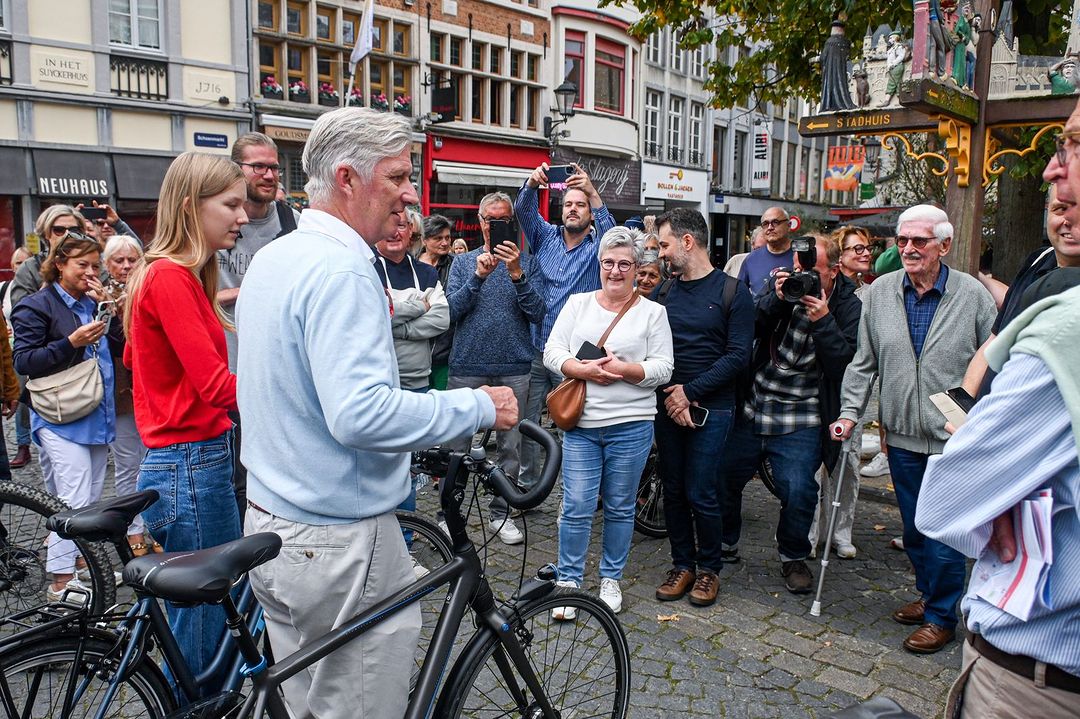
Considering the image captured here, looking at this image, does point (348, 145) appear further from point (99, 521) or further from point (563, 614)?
point (563, 614)

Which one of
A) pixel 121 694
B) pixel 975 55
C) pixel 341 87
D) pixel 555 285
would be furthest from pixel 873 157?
pixel 121 694

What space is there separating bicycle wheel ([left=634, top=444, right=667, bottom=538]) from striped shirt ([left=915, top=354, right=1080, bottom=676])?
414 cm

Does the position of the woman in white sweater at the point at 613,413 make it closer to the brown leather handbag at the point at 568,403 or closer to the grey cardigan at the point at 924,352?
the brown leather handbag at the point at 568,403

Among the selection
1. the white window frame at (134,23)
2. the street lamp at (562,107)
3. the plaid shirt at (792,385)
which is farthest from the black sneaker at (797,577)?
the street lamp at (562,107)

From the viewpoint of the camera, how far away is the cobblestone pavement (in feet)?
12.2

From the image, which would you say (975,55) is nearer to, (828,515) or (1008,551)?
(828,515)

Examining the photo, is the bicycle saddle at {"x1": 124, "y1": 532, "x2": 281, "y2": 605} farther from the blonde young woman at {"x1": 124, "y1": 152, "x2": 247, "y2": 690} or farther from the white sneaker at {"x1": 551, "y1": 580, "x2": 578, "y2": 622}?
the white sneaker at {"x1": 551, "y1": 580, "x2": 578, "y2": 622}

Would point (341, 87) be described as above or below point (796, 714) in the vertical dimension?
above

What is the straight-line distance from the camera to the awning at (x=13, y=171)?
16.3 metres

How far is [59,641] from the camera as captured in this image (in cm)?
243

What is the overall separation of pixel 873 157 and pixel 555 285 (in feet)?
75.5

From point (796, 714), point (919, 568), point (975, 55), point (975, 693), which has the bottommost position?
point (796, 714)

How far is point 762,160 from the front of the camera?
38.1 metres

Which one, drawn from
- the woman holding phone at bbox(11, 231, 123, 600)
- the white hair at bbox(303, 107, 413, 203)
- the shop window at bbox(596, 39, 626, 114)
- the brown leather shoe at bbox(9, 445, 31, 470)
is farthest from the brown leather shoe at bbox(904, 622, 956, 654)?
the shop window at bbox(596, 39, 626, 114)
